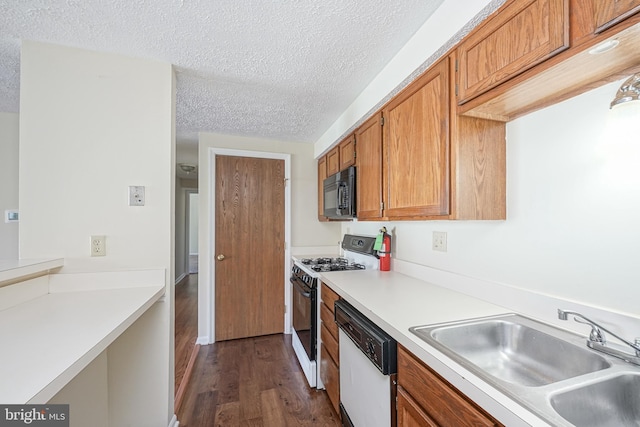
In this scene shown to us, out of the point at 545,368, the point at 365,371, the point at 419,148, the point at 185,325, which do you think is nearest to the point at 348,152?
the point at 419,148

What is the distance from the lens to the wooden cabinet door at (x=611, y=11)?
59 cm

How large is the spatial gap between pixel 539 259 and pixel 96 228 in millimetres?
2231

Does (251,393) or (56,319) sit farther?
(251,393)

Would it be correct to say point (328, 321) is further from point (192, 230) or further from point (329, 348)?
point (192, 230)

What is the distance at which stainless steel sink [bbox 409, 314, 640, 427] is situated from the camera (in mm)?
638

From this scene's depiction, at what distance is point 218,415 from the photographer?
1.75m

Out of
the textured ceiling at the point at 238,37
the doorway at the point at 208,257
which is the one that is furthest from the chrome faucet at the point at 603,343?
the doorway at the point at 208,257

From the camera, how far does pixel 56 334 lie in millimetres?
936

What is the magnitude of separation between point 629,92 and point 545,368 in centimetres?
92

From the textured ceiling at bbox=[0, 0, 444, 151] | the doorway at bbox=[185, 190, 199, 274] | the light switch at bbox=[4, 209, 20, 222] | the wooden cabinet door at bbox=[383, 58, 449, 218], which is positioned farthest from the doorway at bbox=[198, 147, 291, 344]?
the doorway at bbox=[185, 190, 199, 274]

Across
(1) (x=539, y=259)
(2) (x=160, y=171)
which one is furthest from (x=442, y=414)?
(2) (x=160, y=171)

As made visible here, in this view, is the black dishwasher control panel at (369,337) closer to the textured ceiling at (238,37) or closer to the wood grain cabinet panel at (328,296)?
the wood grain cabinet panel at (328,296)

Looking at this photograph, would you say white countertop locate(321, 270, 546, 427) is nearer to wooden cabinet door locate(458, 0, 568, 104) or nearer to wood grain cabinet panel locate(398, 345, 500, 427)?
wood grain cabinet panel locate(398, 345, 500, 427)

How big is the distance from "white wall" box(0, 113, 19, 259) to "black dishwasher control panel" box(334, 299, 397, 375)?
2.74 meters
